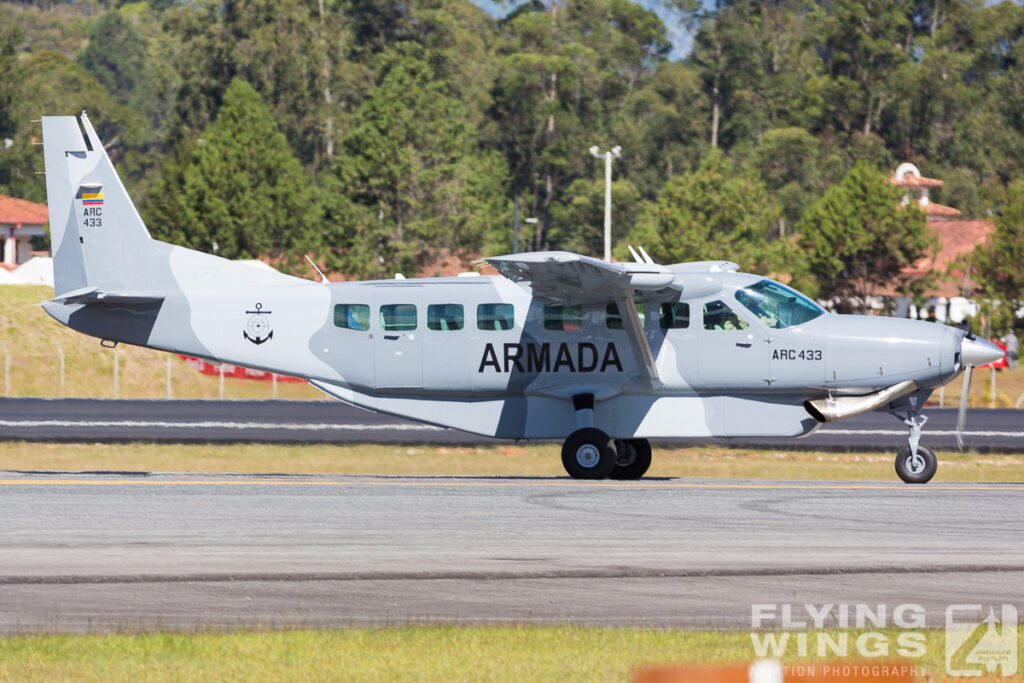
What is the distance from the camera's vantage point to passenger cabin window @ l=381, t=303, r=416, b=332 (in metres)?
19.6

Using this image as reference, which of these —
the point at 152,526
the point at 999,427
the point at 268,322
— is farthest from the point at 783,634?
the point at 999,427

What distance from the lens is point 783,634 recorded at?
9352mm

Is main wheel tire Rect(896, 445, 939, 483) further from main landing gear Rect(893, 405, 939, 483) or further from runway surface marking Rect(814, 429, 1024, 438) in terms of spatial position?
runway surface marking Rect(814, 429, 1024, 438)

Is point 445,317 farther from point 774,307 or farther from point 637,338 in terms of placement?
point 774,307

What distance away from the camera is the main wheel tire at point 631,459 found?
65.0ft

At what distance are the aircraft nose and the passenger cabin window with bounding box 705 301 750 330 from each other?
2.84 metres

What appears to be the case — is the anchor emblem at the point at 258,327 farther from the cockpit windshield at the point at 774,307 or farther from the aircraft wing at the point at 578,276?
the cockpit windshield at the point at 774,307

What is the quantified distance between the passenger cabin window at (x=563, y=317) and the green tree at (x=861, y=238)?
153ft

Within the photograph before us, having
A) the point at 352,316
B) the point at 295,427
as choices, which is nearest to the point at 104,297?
the point at 352,316

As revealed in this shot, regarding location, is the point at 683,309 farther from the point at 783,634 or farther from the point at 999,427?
the point at 999,427

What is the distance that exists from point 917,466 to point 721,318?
3.23 metres

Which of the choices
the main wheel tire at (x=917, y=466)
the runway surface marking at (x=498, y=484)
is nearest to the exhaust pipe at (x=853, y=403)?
the main wheel tire at (x=917, y=466)

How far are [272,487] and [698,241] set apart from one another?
148 feet

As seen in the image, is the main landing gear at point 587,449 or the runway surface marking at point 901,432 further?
the runway surface marking at point 901,432
